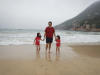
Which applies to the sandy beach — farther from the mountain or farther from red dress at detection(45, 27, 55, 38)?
the mountain

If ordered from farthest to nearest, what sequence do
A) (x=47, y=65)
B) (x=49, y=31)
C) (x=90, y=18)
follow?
(x=90, y=18) < (x=49, y=31) < (x=47, y=65)

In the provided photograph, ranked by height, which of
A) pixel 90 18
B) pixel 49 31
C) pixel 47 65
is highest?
pixel 90 18

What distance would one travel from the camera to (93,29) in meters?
51.5

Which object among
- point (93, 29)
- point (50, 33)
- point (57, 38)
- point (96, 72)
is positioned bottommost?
point (96, 72)

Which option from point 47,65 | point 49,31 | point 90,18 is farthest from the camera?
point 90,18

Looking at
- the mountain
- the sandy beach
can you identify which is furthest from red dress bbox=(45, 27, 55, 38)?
the mountain

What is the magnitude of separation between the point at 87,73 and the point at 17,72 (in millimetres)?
2086

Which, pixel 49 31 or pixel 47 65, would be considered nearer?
pixel 47 65

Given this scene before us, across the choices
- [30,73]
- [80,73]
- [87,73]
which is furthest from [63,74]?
[30,73]

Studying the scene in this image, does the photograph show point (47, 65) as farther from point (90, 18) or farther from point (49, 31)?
point (90, 18)

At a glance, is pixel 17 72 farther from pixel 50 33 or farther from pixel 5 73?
pixel 50 33

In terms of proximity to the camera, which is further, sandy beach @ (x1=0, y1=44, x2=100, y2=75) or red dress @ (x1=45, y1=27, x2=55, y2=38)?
red dress @ (x1=45, y1=27, x2=55, y2=38)

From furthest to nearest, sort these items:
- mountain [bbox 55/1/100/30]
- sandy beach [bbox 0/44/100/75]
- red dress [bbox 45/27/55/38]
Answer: mountain [bbox 55/1/100/30]
red dress [bbox 45/27/55/38]
sandy beach [bbox 0/44/100/75]

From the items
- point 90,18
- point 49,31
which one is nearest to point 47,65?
point 49,31
